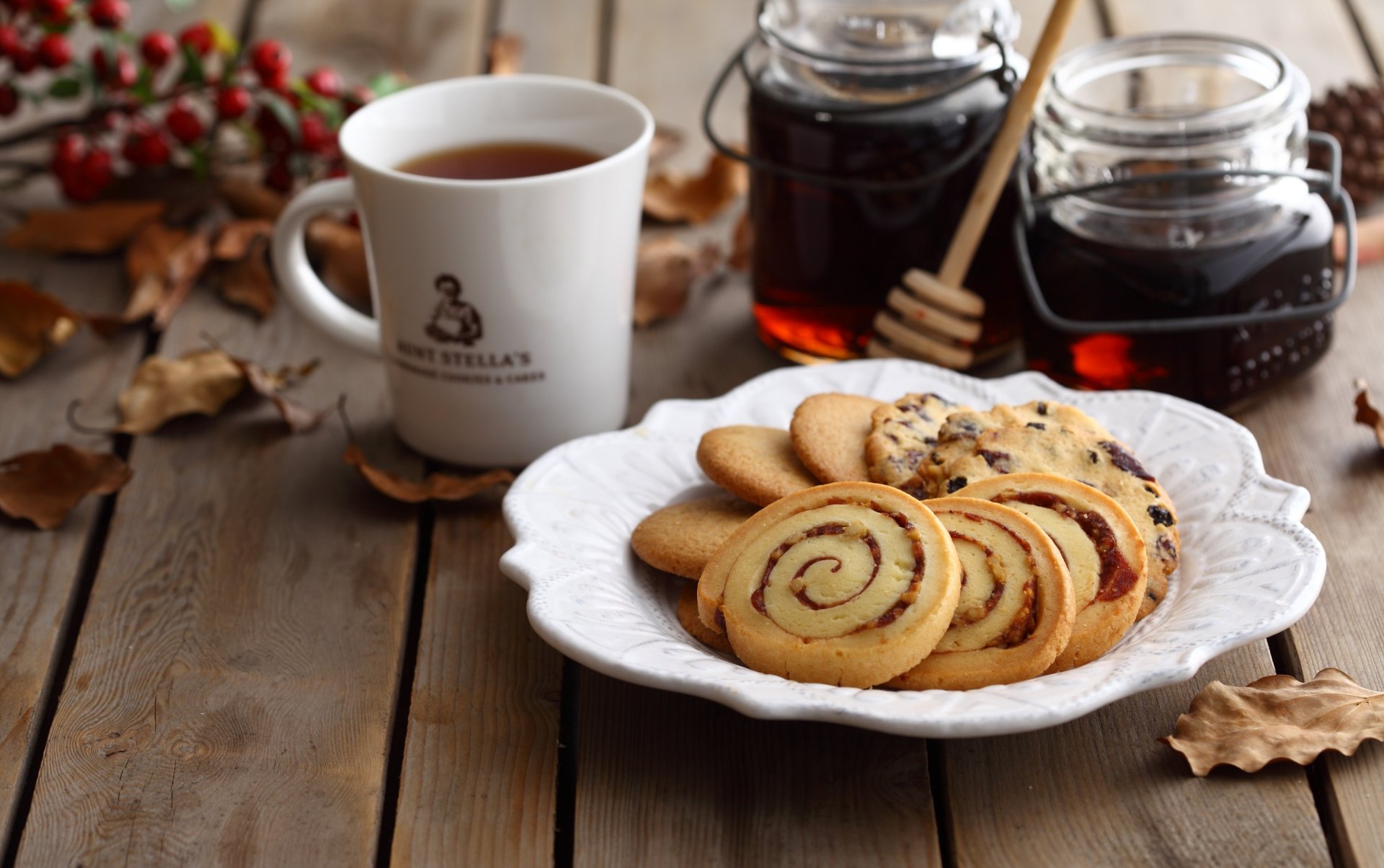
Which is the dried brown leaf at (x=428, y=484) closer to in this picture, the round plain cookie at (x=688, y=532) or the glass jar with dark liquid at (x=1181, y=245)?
the round plain cookie at (x=688, y=532)

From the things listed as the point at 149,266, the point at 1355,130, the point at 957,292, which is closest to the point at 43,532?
the point at 149,266

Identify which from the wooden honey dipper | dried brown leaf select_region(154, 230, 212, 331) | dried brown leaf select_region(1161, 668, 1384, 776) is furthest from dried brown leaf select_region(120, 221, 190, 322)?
dried brown leaf select_region(1161, 668, 1384, 776)

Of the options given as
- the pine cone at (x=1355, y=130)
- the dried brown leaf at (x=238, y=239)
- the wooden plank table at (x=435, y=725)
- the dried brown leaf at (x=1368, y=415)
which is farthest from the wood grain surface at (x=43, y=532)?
the pine cone at (x=1355, y=130)

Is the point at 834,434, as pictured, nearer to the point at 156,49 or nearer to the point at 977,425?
the point at 977,425

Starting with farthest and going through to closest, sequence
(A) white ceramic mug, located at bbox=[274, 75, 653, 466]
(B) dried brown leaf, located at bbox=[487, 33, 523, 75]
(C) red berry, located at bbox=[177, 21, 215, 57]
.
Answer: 1. (B) dried brown leaf, located at bbox=[487, 33, 523, 75]
2. (C) red berry, located at bbox=[177, 21, 215, 57]
3. (A) white ceramic mug, located at bbox=[274, 75, 653, 466]

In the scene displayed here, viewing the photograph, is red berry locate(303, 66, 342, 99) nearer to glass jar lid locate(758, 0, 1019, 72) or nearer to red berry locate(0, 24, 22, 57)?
red berry locate(0, 24, 22, 57)
